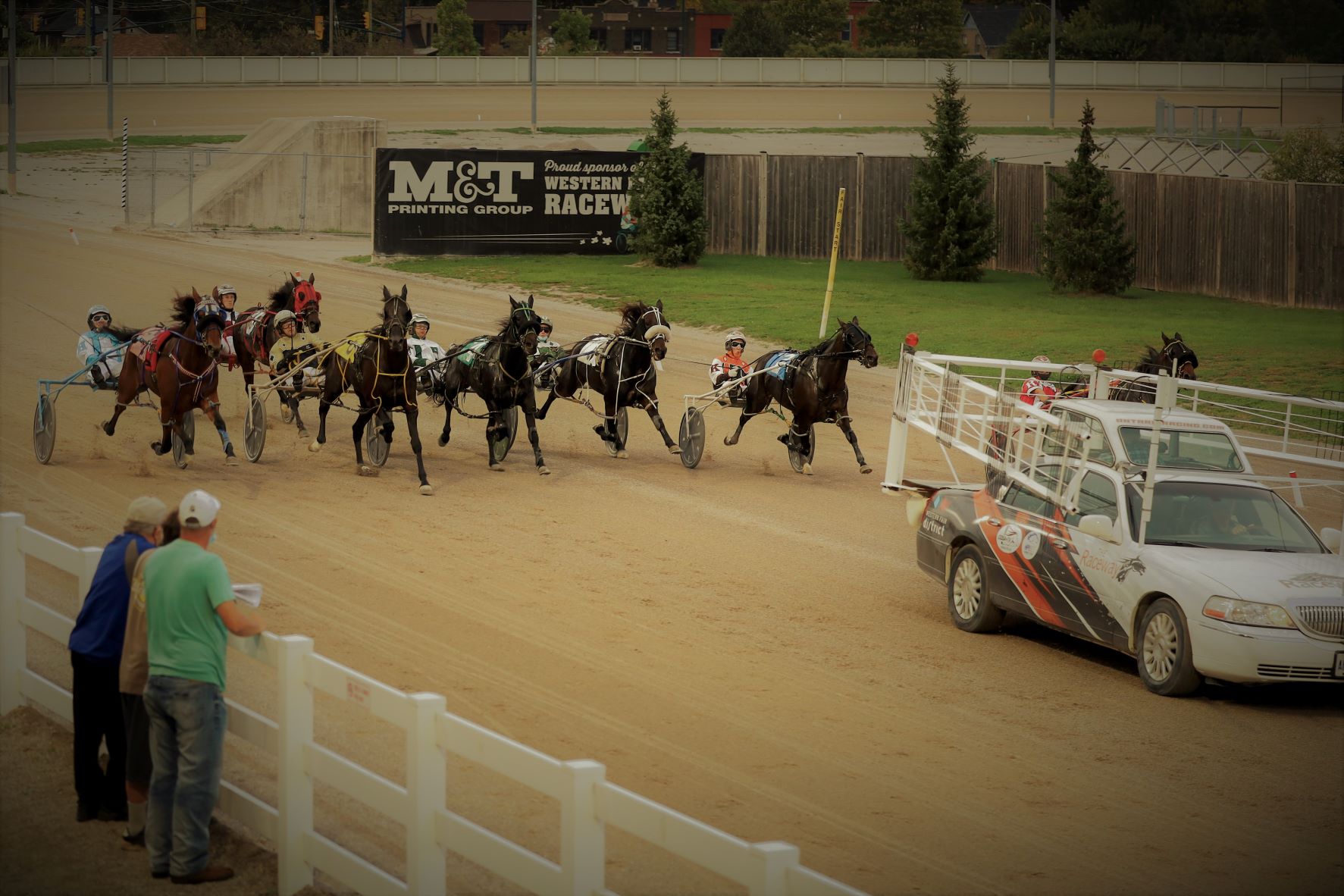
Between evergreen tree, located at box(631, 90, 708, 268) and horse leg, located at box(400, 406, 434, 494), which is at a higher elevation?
evergreen tree, located at box(631, 90, 708, 268)

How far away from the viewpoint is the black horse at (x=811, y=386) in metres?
19.3

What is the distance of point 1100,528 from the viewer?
1201 cm

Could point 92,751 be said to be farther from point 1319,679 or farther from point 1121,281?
point 1121,281

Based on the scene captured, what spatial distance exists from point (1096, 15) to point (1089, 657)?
77.5 m

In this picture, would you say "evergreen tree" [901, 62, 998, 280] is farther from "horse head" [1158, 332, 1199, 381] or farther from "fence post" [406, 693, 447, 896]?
"fence post" [406, 693, 447, 896]

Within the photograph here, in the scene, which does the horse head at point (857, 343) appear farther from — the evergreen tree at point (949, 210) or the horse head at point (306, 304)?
the evergreen tree at point (949, 210)

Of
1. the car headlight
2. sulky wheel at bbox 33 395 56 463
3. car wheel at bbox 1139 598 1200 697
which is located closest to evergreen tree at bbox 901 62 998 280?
sulky wheel at bbox 33 395 56 463

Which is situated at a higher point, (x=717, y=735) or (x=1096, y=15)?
(x=1096, y=15)

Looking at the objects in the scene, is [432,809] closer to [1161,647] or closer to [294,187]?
[1161,647]

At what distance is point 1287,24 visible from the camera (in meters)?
70.0

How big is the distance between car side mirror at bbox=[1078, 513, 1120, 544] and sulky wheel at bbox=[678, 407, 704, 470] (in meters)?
8.84

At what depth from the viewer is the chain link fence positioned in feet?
151

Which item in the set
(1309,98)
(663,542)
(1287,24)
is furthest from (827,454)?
(1287,24)

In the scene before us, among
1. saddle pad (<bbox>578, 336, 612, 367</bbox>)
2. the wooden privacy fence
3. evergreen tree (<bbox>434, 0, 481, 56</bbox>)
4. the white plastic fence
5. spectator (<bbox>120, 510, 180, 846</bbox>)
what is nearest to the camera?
the white plastic fence
